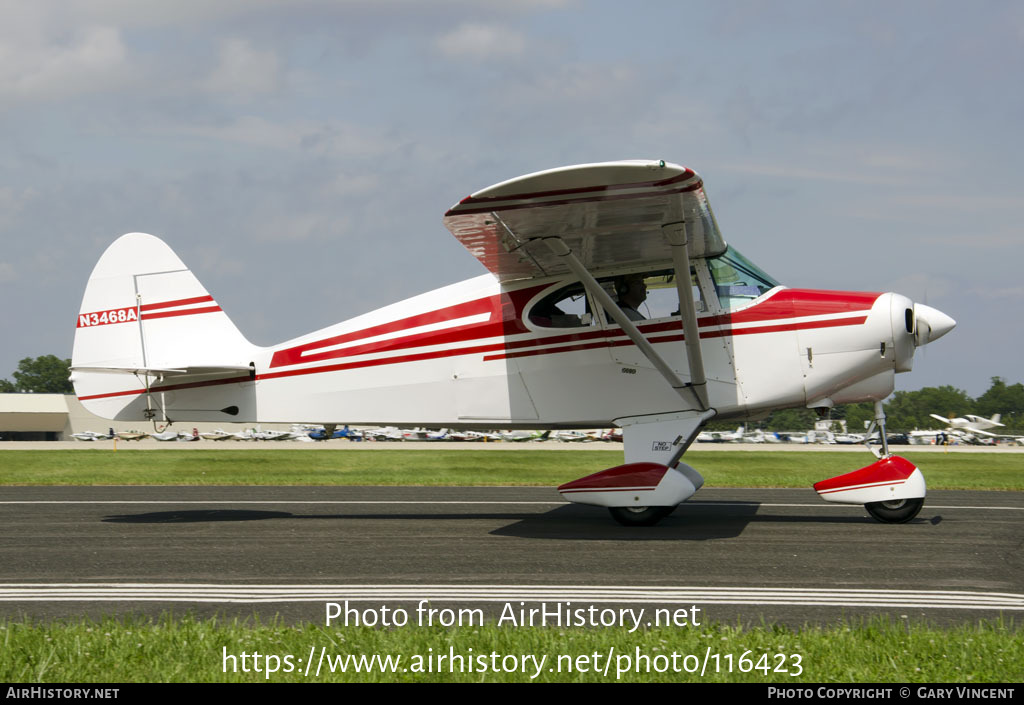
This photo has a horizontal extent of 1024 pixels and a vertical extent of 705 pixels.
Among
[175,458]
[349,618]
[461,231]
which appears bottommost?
[175,458]

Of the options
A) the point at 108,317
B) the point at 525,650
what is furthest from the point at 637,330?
the point at 108,317

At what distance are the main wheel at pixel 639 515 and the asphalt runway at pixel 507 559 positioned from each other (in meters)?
0.18

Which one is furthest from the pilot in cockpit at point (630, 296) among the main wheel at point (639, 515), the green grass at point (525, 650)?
the green grass at point (525, 650)

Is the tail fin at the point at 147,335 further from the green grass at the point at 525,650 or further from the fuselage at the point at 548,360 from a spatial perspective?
the green grass at the point at 525,650

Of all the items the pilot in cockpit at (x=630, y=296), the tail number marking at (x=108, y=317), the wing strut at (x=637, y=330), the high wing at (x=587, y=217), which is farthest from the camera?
the tail number marking at (x=108, y=317)

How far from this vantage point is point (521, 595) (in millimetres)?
5984

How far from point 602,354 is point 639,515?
188 centimetres

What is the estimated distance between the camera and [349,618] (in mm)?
5234

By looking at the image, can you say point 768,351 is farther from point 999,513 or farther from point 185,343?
point 185,343

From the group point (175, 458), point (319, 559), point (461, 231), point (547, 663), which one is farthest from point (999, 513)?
point (175, 458)

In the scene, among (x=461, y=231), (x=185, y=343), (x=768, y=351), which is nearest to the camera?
(x=461, y=231)

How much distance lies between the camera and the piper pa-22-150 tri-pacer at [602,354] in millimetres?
9344

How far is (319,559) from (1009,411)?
156 m

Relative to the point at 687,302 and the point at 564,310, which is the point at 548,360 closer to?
the point at 564,310
